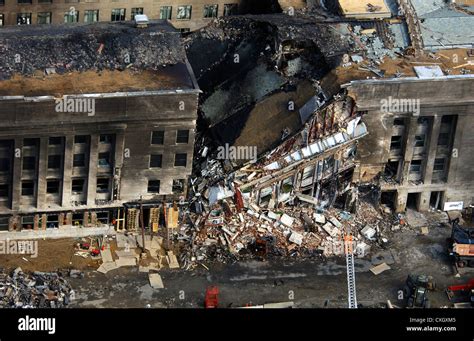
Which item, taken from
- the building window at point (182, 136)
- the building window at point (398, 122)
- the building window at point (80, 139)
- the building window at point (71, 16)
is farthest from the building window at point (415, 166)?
the building window at point (71, 16)

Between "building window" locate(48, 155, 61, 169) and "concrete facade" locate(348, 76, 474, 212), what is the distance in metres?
22.0

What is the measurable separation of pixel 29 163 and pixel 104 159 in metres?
5.42

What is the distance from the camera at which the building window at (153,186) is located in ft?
277

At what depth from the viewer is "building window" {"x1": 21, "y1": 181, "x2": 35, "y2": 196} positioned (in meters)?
82.0

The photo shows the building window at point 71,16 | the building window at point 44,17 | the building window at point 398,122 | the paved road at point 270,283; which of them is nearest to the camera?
the paved road at point 270,283

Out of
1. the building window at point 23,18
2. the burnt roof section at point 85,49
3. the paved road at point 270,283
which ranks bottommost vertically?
the paved road at point 270,283

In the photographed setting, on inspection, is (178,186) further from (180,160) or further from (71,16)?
(71,16)

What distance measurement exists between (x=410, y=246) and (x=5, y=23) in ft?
135

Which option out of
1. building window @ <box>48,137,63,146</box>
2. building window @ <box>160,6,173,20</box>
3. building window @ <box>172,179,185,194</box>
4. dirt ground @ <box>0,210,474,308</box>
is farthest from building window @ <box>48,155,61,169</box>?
building window @ <box>160,6,173,20</box>

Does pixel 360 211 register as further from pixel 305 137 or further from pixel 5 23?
pixel 5 23

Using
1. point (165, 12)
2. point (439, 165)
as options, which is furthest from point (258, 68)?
point (165, 12)

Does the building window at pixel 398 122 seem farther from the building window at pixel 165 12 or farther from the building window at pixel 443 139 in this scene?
the building window at pixel 165 12

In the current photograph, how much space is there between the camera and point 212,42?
311 ft

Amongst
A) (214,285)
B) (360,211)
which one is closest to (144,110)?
(214,285)
